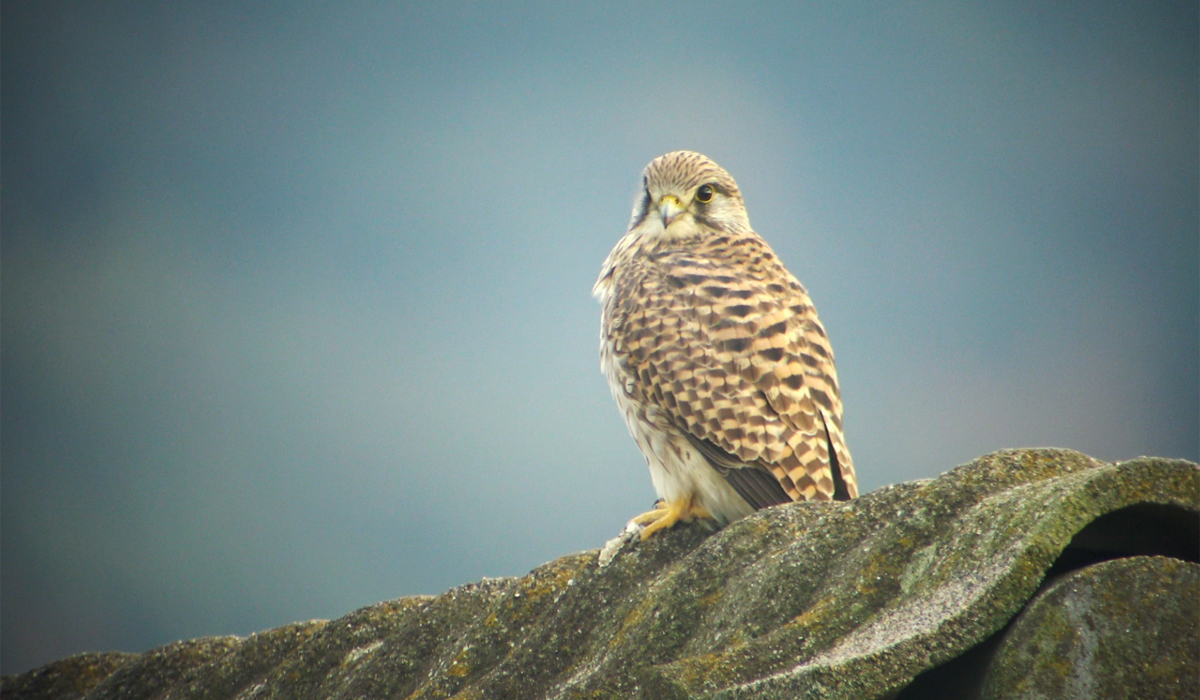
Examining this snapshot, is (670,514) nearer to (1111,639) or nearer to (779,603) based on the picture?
(779,603)

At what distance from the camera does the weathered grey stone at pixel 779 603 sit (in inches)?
85.5

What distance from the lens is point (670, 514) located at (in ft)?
15.0

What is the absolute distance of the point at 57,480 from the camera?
114 m

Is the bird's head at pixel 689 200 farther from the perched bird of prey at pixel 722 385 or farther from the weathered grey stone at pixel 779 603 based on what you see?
the weathered grey stone at pixel 779 603

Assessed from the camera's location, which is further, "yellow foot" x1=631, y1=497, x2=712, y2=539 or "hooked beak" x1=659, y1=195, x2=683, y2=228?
"hooked beak" x1=659, y1=195, x2=683, y2=228

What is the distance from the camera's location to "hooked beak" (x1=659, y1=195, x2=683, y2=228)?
606cm

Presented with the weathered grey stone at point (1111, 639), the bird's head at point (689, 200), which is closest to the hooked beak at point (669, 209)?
the bird's head at point (689, 200)

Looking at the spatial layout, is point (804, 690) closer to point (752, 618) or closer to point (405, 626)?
point (752, 618)

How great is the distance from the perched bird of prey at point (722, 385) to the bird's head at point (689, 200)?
1.79ft

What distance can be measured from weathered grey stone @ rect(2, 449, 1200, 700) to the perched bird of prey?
0.75m

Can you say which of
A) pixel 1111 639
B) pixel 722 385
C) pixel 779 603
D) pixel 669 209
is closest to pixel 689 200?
pixel 669 209

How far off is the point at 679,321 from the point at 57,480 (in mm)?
123670

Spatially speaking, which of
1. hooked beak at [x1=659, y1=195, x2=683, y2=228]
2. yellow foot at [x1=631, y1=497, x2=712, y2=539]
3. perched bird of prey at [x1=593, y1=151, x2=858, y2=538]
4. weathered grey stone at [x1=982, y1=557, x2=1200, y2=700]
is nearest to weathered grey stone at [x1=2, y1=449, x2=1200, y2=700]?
weathered grey stone at [x1=982, y1=557, x2=1200, y2=700]

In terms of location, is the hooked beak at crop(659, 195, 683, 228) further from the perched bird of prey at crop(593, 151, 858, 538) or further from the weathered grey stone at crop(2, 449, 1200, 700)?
the weathered grey stone at crop(2, 449, 1200, 700)
